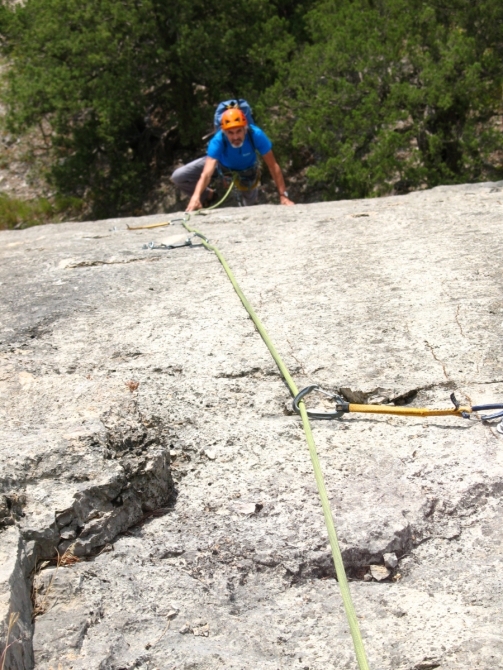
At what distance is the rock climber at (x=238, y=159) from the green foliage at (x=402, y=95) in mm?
1733

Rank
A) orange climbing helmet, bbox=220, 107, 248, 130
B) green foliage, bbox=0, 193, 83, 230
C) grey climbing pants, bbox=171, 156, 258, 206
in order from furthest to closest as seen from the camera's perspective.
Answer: green foliage, bbox=0, 193, 83, 230 → grey climbing pants, bbox=171, 156, 258, 206 → orange climbing helmet, bbox=220, 107, 248, 130

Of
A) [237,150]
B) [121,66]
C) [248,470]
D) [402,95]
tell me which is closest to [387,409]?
[248,470]

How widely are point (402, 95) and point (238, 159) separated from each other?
2603 millimetres

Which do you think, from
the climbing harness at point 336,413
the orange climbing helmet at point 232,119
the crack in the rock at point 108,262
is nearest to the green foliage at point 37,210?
the orange climbing helmet at point 232,119

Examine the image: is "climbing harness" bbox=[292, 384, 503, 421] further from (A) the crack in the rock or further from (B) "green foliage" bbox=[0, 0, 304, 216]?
(B) "green foliage" bbox=[0, 0, 304, 216]

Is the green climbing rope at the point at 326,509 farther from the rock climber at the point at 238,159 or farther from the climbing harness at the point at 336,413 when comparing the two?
the rock climber at the point at 238,159

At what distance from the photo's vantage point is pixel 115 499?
5.73 feet

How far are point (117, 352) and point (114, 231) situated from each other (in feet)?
6.81

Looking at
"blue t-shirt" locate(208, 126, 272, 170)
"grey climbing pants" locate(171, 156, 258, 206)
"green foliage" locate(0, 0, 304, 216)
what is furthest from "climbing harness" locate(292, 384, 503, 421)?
"green foliage" locate(0, 0, 304, 216)

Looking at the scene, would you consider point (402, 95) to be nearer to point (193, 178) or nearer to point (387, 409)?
point (193, 178)

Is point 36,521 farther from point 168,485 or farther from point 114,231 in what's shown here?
point 114,231

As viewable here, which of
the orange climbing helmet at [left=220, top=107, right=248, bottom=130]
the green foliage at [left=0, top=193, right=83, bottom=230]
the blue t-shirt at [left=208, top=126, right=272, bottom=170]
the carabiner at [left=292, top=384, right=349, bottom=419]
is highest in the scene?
the carabiner at [left=292, top=384, right=349, bottom=419]

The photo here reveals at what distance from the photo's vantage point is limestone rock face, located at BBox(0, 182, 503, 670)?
1475 millimetres

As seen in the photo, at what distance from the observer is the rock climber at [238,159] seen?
5.12 metres
